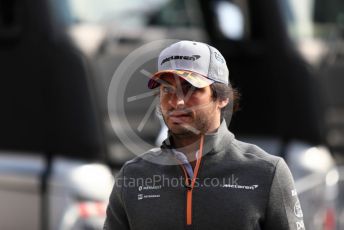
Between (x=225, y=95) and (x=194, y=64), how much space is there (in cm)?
12

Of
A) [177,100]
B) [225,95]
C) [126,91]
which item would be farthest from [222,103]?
[126,91]

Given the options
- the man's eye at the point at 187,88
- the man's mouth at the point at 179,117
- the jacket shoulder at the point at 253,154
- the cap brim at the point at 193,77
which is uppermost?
the cap brim at the point at 193,77

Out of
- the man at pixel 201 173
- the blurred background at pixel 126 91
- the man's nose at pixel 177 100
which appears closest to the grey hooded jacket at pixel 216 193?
the man at pixel 201 173

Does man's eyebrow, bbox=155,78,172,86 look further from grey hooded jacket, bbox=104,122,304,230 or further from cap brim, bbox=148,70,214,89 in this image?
grey hooded jacket, bbox=104,122,304,230

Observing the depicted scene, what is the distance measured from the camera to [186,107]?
7.96 ft

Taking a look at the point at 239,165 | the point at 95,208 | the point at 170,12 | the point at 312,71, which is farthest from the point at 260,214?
the point at 170,12

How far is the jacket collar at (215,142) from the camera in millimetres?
2455

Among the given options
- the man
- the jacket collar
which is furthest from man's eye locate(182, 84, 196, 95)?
the jacket collar

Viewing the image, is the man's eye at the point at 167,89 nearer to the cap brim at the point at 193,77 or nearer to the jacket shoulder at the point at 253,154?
the cap brim at the point at 193,77

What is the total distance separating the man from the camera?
241 cm

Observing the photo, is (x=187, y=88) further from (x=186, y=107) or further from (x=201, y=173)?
(x=201, y=173)

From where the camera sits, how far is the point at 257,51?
6.46 meters

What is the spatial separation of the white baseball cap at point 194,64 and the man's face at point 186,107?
24 millimetres

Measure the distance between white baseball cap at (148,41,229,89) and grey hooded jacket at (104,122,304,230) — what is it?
15 centimetres
